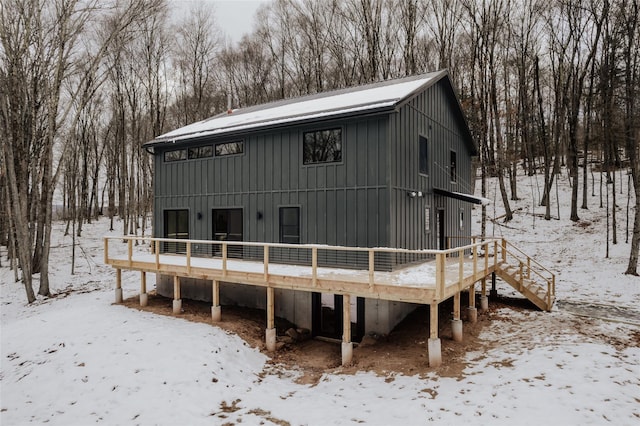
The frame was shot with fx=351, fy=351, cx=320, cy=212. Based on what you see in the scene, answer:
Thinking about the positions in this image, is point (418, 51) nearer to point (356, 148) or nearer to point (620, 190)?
point (620, 190)

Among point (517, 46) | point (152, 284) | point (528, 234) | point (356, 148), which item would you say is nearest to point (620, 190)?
point (528, 234)

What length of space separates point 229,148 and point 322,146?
378cm

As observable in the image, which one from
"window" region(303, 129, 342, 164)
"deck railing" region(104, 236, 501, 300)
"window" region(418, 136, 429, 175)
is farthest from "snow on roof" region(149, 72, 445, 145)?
"deck railing" region(104, 236, 501, 300)

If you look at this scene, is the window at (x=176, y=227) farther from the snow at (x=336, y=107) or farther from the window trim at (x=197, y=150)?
the snow at (x=336, y=107)

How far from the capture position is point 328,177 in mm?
10352

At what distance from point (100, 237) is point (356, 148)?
Answer: 2518cm

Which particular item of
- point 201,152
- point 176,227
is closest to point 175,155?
point 201,152

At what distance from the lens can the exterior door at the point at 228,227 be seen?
12.3 metres

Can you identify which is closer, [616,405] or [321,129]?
[616,405]

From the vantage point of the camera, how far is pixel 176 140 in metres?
13.2

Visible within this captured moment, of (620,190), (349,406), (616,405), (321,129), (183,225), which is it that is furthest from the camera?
(620,190)

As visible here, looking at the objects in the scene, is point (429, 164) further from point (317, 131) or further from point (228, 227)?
point (228, 227)

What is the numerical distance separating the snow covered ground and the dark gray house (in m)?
2.59

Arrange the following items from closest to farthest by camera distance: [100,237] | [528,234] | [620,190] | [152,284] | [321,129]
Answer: [321,129] → [152,284] → [528,234] → [620,190] → [100,237]
